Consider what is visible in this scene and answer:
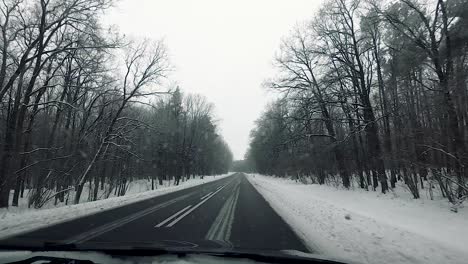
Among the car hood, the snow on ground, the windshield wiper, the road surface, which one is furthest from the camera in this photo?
the road surface

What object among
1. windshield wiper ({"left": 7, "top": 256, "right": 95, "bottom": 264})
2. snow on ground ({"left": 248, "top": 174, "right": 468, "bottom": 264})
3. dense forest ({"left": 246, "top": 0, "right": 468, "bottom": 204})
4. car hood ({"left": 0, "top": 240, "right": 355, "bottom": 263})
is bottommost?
snow on ground ({"left": 248, "top": 174, "right": 468, "bottom": 264})

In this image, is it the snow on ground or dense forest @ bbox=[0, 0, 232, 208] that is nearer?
the snow on ground

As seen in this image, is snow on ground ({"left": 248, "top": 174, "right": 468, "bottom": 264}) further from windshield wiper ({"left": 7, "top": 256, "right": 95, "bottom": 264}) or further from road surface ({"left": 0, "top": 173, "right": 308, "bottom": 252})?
windshield wiper ({"left": 7, "top": 256, "right": 95, "bottom": 264})

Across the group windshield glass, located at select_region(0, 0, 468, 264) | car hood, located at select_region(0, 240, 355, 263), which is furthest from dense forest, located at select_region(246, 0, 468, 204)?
car hood, located at select_region(0, 240, 355, 263)

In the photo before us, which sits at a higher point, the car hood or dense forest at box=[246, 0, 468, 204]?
dense forest at box=[246, 0, 468, 204]

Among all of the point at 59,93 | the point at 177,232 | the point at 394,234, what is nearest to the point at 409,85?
the point at 394,234

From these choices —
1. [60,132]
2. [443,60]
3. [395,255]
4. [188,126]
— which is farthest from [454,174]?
[188,126]

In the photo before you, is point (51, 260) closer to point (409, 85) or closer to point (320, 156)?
point (409, 85)

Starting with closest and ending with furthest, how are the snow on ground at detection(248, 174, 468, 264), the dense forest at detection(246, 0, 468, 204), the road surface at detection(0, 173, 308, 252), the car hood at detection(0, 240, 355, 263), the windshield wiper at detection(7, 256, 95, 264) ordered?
1. the windshield wiper at detection(7, 256, 95, 264)
2. the car hood at detection(0, 240, 355, 263)
3. the snow on ground at detection(248, 174, 468, 264)
4. the road surface at detection(0, 173, 308, 252)
5. the dense forest at detection(246, 0, 468, 204)

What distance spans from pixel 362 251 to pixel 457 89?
8762 millimetres

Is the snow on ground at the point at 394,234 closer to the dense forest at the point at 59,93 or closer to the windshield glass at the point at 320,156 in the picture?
the windshield glass at the point at 320,156

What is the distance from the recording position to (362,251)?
5812 millimetres

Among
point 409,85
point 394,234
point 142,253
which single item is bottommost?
point 394,234

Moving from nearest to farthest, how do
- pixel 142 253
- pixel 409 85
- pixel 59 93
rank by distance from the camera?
1. pixel 142 253
2. pixel 409 85
3. pixel 59 93
